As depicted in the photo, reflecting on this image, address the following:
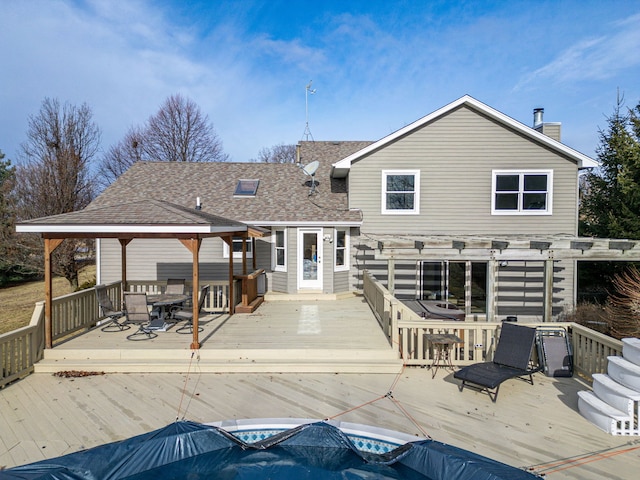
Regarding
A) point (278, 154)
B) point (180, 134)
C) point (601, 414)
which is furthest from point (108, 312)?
point (278, 154)

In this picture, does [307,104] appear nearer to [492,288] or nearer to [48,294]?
[492,288]

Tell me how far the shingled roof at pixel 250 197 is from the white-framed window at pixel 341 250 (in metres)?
0.75

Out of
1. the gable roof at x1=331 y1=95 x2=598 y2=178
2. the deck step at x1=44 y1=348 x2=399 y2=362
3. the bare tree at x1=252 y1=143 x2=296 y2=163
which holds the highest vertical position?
the bare tree at x1=252 y1=143 x2=296 y2=163

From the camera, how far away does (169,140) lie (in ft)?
106

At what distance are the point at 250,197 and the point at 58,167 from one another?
10.5 metres

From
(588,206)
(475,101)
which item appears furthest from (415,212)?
(588,206)

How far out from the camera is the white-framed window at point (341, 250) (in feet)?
42.0

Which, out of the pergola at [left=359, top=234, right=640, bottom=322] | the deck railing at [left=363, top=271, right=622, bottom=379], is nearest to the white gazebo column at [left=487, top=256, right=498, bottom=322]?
the pergola at [left=359, top=234, right=640, bottom=322]

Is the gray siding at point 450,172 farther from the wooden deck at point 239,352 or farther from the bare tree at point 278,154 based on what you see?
the bare tree at point 278,154

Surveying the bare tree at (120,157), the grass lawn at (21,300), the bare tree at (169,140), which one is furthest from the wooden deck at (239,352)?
the bare tree at (120,157)

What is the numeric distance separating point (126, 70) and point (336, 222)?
45.9 feet

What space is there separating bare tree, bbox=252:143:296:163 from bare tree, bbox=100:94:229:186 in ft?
29.1

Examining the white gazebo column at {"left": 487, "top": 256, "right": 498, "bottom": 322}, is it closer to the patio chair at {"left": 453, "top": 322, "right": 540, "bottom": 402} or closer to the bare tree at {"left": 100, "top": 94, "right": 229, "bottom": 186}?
the patio chair at {"left": 453, "top": 322, "right": 540, "bottom": 402}

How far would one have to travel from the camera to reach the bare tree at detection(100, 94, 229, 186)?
3209 centimetres
